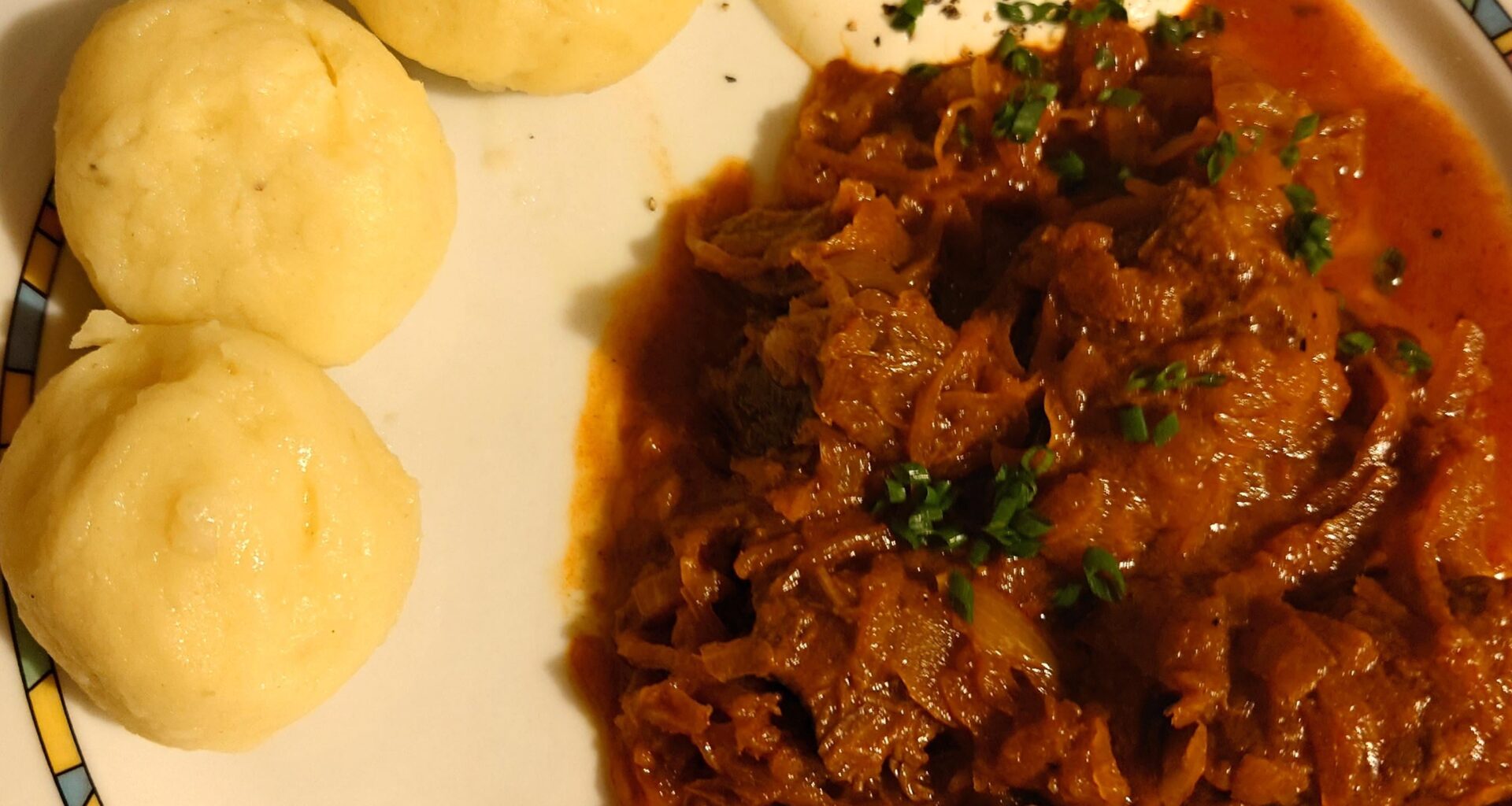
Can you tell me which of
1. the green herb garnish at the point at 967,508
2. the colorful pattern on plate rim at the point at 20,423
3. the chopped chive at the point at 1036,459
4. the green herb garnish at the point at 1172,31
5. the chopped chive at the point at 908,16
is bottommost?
the colorful pattern on plate rim at the point at 20,423

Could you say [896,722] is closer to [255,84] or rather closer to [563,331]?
[563,331]

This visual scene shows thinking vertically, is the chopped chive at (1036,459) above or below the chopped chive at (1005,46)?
below

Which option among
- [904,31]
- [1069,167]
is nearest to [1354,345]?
[1069,167]

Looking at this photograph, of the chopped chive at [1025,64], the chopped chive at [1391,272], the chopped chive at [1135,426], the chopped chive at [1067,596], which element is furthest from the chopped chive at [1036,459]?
the chopped chive at [1391,272]

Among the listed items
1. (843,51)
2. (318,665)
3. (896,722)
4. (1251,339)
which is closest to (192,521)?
(318,665)

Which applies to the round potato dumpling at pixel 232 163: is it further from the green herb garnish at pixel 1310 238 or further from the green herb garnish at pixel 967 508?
the green herb garnish at pixel 1310 238

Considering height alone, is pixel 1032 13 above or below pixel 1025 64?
above

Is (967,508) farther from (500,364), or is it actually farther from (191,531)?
(191,531)
